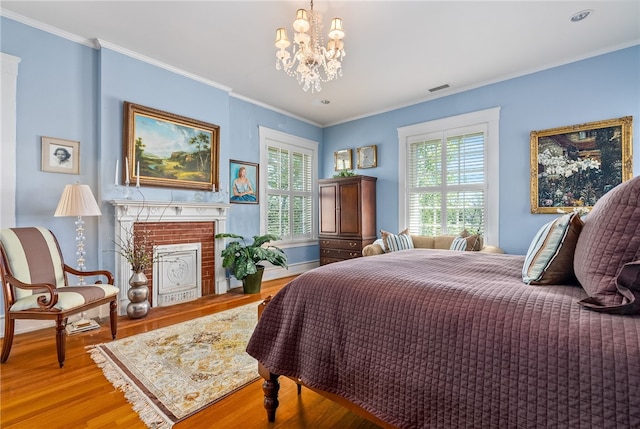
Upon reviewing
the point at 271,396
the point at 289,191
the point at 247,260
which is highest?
the point at 289,191

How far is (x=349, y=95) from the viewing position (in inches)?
178

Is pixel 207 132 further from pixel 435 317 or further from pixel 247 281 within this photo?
pixel 435 317

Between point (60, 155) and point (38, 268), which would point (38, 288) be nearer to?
point (38, 268)

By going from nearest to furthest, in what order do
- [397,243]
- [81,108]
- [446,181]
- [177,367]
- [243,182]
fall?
[177,367], [81,108], [397,243], [446,181], [243,182]

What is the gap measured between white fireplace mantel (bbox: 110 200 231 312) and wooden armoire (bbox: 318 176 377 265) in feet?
5.88

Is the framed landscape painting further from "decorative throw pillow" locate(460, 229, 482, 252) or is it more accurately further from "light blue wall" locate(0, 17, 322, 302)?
"decorative throw pillow" locate(460, 229, 482, 252)

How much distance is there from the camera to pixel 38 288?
2.14 m

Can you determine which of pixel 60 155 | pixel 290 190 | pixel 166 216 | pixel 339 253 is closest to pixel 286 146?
pixel 290 190

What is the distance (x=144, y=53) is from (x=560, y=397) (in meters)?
4.32

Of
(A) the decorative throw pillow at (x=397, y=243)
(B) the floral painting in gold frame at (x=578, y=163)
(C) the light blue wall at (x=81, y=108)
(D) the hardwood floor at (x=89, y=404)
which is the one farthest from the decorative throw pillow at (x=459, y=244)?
(C) the light blue wall at (x=81, y=108)

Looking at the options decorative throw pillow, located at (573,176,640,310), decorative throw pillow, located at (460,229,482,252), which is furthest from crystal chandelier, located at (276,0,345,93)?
decorative throw pillow, located at (460,229,482,252)

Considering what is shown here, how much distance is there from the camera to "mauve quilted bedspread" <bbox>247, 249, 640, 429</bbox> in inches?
30.1

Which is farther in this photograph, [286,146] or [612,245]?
[286,146]

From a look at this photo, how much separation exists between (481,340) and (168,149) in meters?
3.80
